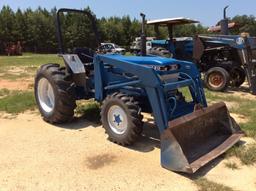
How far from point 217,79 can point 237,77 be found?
925mm

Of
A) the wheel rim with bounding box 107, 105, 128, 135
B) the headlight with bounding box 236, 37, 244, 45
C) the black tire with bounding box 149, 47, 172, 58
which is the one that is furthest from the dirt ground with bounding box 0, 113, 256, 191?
the black tire with bounding box 149, 47, 172, 58

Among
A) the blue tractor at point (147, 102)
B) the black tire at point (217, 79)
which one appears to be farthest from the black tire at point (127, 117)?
the black tire at point (217, 79)

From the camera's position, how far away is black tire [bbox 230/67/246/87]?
12.0 meters

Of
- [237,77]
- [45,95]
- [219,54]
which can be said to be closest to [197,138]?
[45,95]

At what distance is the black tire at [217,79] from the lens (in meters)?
11.3

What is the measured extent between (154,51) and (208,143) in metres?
7.54

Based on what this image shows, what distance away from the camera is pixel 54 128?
274 inches

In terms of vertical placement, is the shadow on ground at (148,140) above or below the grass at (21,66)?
below

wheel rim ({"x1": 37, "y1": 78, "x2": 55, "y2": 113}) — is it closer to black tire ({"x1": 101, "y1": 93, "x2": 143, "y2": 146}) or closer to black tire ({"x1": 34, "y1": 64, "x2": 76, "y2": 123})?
black tire ({"x1": 34, "y1": 64, "x2": 76, "y2": 123})

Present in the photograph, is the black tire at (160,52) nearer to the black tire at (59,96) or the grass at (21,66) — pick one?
the grass at (21,66)

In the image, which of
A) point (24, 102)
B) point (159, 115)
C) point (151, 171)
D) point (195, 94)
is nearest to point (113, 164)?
point (151, 171)

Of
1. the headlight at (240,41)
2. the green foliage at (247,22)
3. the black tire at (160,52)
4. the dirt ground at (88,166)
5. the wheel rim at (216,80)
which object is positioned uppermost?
the green foliage at (247,22)

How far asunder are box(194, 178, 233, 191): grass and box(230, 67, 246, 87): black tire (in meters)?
7.71

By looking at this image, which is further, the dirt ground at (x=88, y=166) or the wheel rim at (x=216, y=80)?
the wheel rim at (x=216, y=80)
